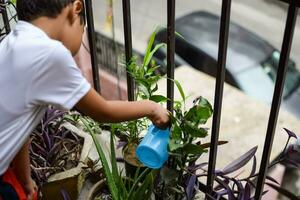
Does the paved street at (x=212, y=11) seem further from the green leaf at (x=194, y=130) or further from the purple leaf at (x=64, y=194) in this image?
the green leaf at (x=194, y=130)

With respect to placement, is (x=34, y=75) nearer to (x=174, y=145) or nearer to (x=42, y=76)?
(x=42, y=76)

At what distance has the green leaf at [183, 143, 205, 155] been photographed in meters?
1.50

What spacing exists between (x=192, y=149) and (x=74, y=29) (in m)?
0.52

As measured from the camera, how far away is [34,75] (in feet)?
3.98

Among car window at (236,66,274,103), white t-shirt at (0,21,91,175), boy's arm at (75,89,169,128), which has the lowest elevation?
car window at (236,66,274,103)

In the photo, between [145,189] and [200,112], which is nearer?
[200,112]

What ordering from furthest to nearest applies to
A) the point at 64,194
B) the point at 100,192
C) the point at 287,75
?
the point at 287,75, the point at 100,192, the point at 64,194

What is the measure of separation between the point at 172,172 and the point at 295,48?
24.2 feet

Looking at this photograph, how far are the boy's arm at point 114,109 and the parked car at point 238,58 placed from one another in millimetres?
4313

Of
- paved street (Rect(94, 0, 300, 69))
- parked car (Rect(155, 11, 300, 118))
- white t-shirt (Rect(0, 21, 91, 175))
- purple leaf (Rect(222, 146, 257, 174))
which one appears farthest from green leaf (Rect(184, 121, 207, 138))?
paved street (Rect(94, 0, 300, 69))

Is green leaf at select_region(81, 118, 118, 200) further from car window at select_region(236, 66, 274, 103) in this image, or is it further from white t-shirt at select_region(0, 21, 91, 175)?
car window at select_region(236, 66, 274, 103)

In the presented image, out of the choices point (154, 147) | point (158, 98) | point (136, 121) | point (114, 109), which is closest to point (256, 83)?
point (136, 121)

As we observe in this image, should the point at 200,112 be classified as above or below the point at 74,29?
below

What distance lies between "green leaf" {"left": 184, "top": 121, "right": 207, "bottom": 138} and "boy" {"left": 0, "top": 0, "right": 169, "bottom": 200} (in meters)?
0.14
